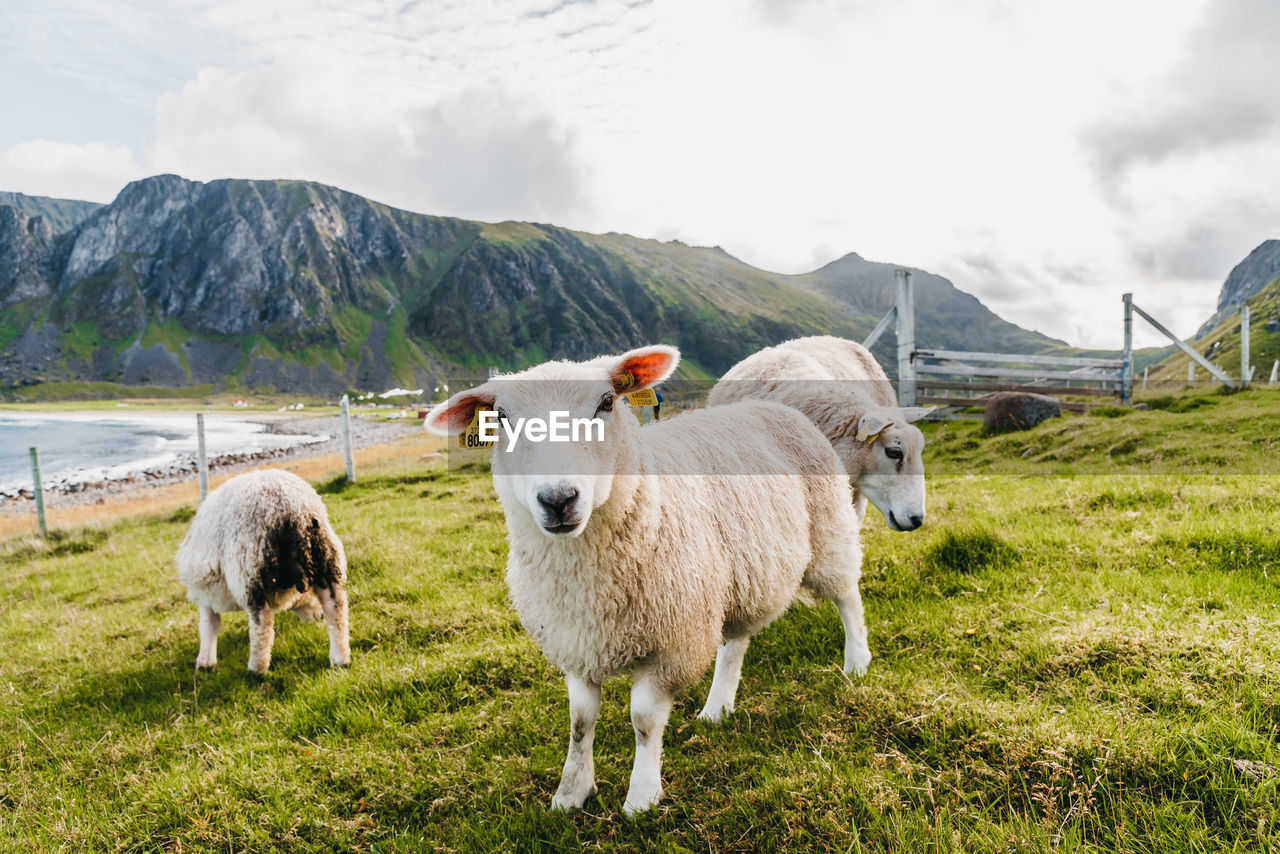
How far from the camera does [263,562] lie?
525 centimetres

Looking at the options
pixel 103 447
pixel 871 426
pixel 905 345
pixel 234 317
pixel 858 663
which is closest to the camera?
pixel 858 663

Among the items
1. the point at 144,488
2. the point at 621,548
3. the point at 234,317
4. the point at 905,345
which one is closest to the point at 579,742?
the point at 621,548

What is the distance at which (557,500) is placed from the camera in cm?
249

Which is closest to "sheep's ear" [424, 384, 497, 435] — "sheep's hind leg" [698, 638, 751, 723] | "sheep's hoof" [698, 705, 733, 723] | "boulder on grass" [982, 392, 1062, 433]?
"sheep's hind leg" [698, 638, 751, 723]

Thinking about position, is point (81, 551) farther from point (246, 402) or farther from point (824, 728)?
point (246, 402)

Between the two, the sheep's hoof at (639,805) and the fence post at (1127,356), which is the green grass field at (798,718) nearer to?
the sheep's hoof at (639,805)

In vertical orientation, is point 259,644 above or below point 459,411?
below

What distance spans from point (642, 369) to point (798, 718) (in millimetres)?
2337

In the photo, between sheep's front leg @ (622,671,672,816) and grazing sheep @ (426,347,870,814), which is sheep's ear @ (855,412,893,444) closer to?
grazing sheep @ (426,347,870,814)

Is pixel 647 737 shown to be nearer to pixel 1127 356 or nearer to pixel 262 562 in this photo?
pixel 262 562

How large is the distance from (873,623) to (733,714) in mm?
1524

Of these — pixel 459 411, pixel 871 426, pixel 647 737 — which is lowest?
pixel 647 737

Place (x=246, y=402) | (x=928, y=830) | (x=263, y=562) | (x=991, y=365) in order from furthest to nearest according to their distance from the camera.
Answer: (x=246, y=402) → (x=991, y=365) → (x=263, y=562) → (x=928, y=830)

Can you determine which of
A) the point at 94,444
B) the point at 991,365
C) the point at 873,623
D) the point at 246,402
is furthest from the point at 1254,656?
the point at 246,402
